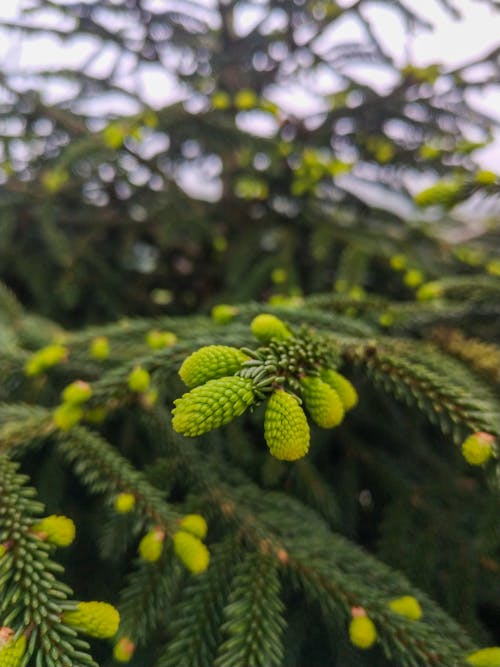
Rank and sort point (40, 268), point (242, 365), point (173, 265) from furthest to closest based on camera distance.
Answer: point (173, 265) → point (40, 268) → point (242, 365)

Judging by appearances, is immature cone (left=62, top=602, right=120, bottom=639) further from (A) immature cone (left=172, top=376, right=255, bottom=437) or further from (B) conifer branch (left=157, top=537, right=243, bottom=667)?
(A) immature cone (left=172, top=376, right=255, bottom=437)

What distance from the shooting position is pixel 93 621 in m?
0.59

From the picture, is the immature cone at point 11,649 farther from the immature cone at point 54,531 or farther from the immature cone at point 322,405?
the immature cone at point 322,405

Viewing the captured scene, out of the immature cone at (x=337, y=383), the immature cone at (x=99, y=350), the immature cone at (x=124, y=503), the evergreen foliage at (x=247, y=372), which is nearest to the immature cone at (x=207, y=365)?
the evergreen foliage at (x=247, y=372)

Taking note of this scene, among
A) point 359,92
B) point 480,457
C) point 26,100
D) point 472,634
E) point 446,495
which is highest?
point 359,92

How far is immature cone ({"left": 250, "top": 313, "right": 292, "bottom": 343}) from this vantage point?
69 centimetres

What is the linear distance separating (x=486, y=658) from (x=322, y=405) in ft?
1.31

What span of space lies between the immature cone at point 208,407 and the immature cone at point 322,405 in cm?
10

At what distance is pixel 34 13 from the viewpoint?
1.54 metres

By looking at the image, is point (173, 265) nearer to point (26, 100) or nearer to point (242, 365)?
point (26, 100)

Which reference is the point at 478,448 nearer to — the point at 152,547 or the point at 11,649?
the point at 152,547

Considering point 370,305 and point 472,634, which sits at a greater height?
point 370,305

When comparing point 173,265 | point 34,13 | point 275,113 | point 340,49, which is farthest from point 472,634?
point 34,13

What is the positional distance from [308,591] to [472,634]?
0.38 m
